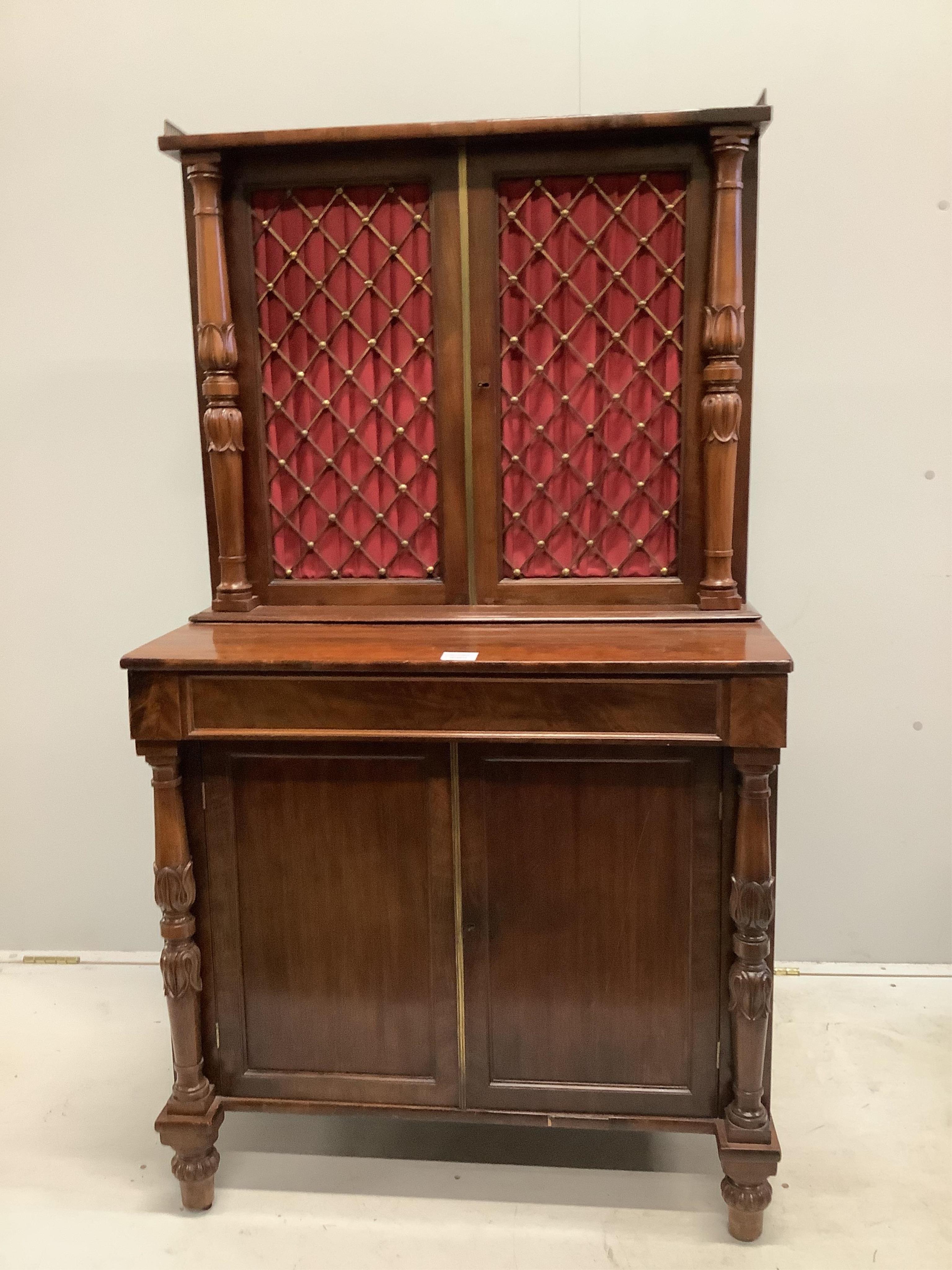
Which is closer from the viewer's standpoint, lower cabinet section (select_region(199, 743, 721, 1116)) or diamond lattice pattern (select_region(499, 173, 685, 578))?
lower cabinet section (select_region(199, 743, 721, 1116))

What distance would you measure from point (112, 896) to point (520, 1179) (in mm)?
1561

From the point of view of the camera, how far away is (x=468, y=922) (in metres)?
1.86

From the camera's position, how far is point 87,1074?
94.7 inches

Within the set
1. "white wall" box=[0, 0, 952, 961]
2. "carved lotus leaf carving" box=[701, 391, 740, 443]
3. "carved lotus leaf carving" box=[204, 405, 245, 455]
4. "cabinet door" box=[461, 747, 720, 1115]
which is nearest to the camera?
"cabinet door" box=[461, 747, 720, 1115]

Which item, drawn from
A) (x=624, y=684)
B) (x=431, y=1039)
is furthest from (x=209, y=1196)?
(x=624, y=684)

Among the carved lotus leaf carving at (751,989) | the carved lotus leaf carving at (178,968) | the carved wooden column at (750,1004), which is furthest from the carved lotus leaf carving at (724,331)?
the carved lotus leaf carving at (178,968)

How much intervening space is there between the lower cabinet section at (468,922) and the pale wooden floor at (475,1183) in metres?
0.23

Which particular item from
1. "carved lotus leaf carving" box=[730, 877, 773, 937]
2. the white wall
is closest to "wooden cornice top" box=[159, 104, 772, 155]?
the white wall

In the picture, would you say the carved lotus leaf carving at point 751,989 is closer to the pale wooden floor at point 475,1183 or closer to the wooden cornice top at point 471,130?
the pale wooden floor at point 475,1183

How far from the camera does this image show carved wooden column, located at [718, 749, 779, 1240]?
173 centimetres

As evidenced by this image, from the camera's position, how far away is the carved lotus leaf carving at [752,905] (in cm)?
174

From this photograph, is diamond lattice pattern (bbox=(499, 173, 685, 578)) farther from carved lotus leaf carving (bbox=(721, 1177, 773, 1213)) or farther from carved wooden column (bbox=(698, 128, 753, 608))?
carved lotus leaf carving (bbox=(721, 1177, 773, 1213))

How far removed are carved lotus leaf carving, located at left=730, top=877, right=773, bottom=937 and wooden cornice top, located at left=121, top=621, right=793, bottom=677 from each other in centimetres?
40

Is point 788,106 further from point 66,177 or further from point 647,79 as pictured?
point 66,177
